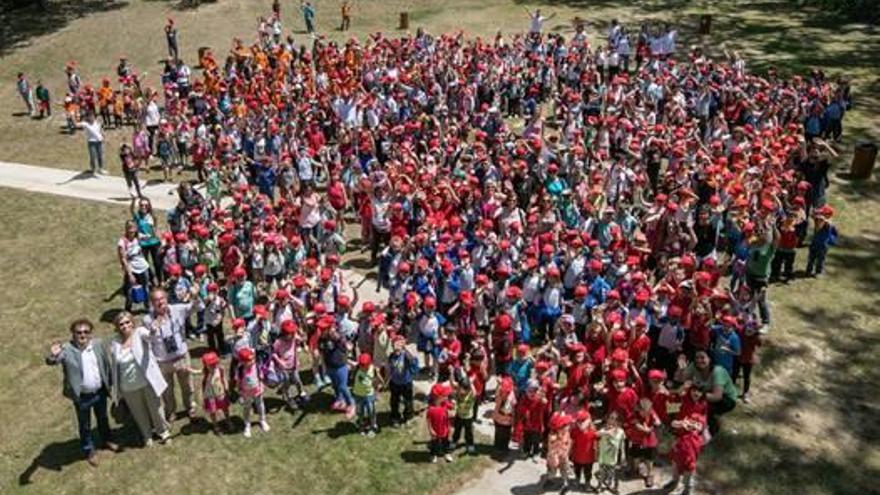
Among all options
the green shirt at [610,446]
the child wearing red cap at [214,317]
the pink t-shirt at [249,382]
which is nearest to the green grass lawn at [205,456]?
the pink t-shirt at [249,382]

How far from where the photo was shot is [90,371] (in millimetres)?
10719

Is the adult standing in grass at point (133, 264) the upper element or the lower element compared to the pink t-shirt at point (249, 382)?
upper

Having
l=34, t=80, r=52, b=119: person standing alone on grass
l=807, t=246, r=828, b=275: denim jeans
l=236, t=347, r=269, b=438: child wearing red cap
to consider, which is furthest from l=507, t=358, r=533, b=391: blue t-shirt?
l=34, t=80, r=52, b=119: person standing alone on grass

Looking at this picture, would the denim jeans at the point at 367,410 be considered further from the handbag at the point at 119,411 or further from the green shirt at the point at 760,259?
the green shirt at the point at 760,259

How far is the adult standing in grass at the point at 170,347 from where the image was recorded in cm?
1144

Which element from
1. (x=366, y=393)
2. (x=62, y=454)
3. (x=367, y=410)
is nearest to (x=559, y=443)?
(x=366, y=393)

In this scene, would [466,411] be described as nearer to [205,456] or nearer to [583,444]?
[583,444]

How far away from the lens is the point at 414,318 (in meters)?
12.7

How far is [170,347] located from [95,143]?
11.9 m

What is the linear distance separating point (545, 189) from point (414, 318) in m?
5.63

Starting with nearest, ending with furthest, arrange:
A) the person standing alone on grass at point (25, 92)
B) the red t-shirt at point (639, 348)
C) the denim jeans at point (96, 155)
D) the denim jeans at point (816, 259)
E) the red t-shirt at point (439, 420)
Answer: the red t-shirt at point (439, 420)
the red t-shirt at point (639, 348)
the denim jeans at point (816, 259)
the denim jeans at point (96, 155)
the person standing alone on grass at point (25, 92)

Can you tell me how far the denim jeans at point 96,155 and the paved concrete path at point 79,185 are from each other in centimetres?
28

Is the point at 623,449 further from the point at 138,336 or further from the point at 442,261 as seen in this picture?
the point at 138,336

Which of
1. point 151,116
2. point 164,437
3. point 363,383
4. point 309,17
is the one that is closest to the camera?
point 363,383
